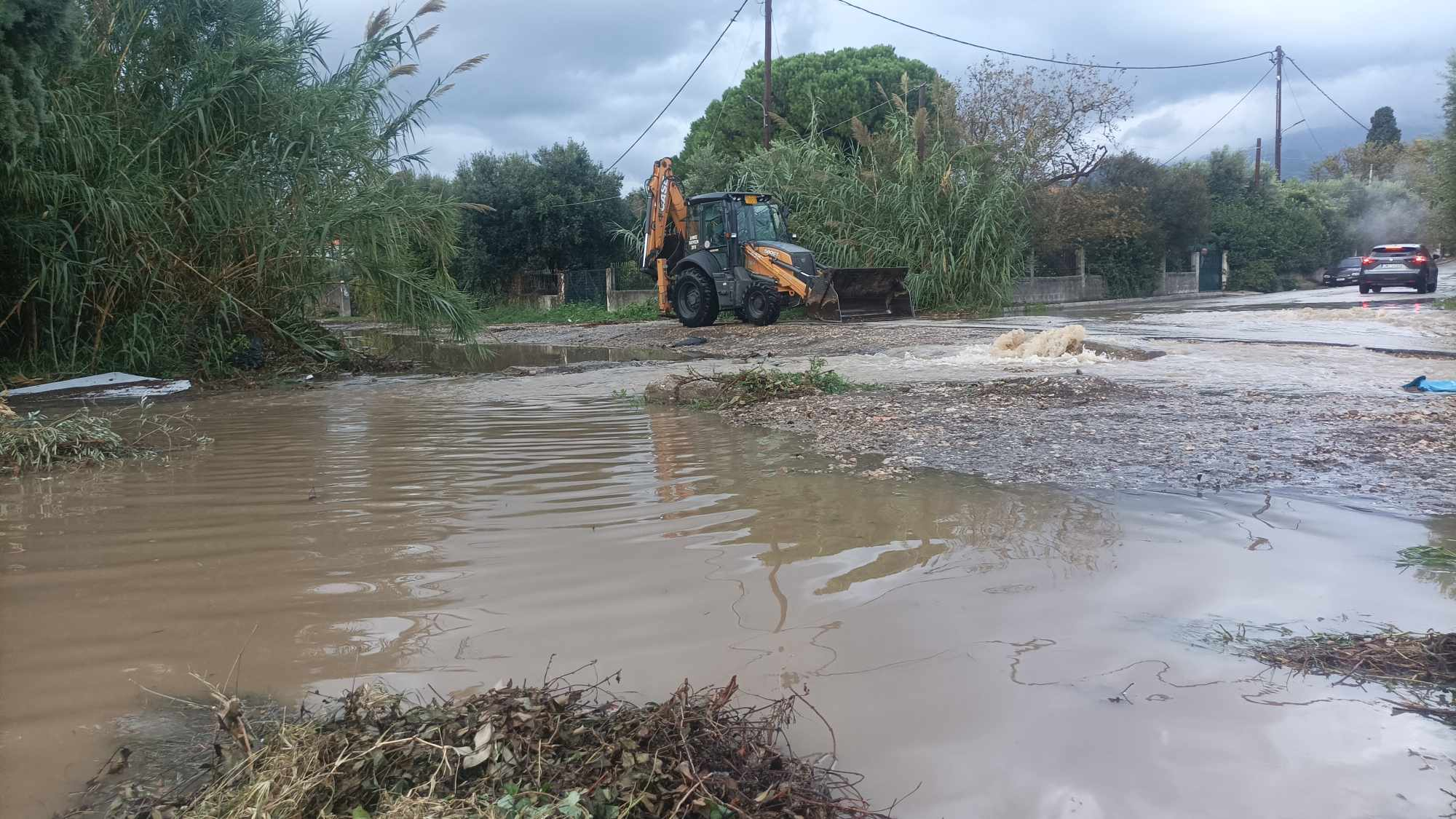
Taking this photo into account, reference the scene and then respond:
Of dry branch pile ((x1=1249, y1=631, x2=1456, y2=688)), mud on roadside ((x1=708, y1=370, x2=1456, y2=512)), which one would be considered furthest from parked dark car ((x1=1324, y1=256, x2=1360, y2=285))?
dry branch pile ((x1=1249, y1=631, x2=1456, y2=688))

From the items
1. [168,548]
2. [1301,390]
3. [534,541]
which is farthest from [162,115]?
[1301,390]

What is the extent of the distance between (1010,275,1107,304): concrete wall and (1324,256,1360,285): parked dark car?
12.8 m

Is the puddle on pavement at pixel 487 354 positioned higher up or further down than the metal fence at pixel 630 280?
further down

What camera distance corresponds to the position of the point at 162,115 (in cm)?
1001

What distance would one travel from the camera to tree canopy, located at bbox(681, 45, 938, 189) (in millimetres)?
35656

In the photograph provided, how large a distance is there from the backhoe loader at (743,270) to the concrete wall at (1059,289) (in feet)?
31.6

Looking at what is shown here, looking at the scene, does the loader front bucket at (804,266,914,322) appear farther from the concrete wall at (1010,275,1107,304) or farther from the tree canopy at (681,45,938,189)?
the tree canopy at (681,45,938,189)

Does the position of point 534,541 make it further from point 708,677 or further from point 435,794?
point 435,794

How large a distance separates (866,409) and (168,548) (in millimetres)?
4741

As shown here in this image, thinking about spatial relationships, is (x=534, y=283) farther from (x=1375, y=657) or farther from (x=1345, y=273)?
(x=1345, y=273)

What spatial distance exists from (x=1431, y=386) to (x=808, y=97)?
96.9ft

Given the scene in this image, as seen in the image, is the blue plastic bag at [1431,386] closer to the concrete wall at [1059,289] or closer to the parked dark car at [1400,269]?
the concrete wall at [1059,289]

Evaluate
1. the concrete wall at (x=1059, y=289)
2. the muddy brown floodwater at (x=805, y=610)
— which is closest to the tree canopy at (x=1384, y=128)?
the concrete wall at (x=1059, y=289)

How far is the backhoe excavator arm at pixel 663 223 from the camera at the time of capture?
1888cm
